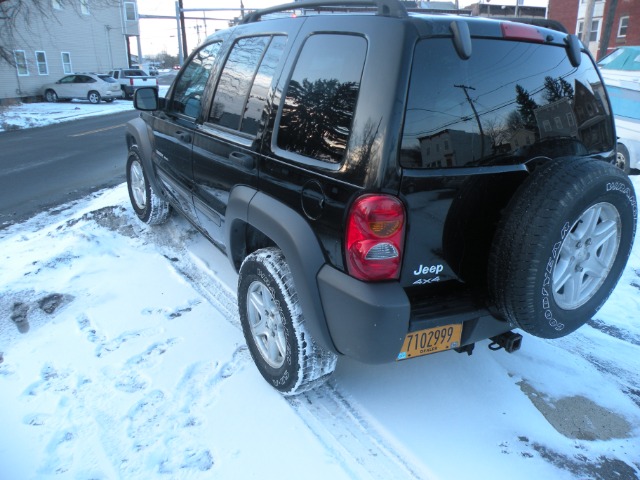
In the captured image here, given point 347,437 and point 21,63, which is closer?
point 347,437

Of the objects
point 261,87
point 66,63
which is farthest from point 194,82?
point 66,63

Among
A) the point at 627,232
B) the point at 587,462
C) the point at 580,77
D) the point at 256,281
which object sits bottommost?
the point at 587,462

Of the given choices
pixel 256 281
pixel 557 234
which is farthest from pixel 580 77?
pixel 256 281

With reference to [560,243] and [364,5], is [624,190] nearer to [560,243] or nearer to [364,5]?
[560,243]

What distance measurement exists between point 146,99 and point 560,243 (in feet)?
11.9

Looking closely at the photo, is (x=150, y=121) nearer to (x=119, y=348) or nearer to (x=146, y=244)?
(x=146, y=244)

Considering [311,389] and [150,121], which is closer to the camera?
[311,389]

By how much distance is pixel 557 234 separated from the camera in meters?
2.14

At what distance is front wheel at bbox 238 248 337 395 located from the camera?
99.3 inches

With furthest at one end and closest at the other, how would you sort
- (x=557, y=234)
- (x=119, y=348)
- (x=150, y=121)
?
(x=150, y=121), (x=119, y=348), (x=557, y=234)

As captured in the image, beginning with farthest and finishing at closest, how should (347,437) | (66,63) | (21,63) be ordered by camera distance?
(66,63), (21,63), (347,437)

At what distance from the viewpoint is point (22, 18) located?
84.1 feet

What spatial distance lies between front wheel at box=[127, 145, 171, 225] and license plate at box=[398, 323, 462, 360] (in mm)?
3269

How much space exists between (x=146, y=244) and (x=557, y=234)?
3778mm
